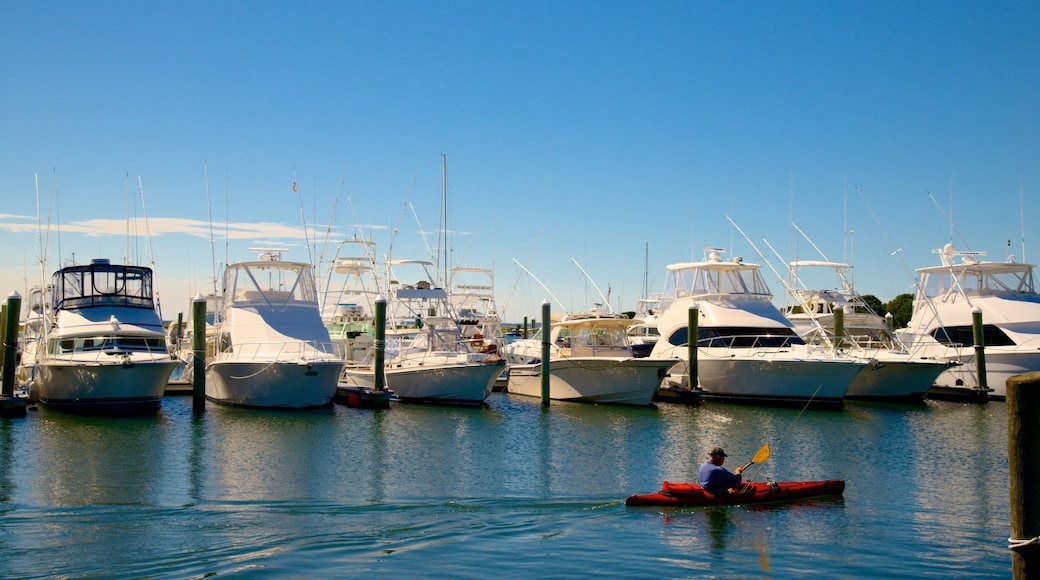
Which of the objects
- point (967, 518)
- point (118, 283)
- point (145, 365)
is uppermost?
point (118, 283)

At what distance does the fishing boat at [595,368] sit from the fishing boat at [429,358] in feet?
9.38

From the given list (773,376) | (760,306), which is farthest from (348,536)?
(760,306)

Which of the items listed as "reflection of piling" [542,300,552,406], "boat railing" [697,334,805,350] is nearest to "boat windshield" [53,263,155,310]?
"reflection of piling" [542,300,552,406]

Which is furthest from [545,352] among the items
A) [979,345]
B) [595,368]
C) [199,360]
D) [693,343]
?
[979,345]

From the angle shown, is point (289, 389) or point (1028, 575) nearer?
point (1028, 575)

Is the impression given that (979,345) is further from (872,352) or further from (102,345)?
(102,345)

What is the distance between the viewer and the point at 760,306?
41594mm

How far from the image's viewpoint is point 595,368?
37188mm

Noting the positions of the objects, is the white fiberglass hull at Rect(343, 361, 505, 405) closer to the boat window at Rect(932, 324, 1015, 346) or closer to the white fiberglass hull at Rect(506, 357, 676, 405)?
the white fiberglass hull at Rect(506, 357, 676, 405)

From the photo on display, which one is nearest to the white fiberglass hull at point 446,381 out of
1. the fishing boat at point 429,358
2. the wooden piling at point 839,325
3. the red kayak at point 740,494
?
the fishing boat at point 429,358

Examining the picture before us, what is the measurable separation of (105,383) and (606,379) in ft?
60.4

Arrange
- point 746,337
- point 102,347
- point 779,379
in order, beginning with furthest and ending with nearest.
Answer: point 746,337 < point 779,379 < point 102,347

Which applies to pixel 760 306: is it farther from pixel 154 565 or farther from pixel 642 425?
pixel 154 565

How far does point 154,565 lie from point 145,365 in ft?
60.5
